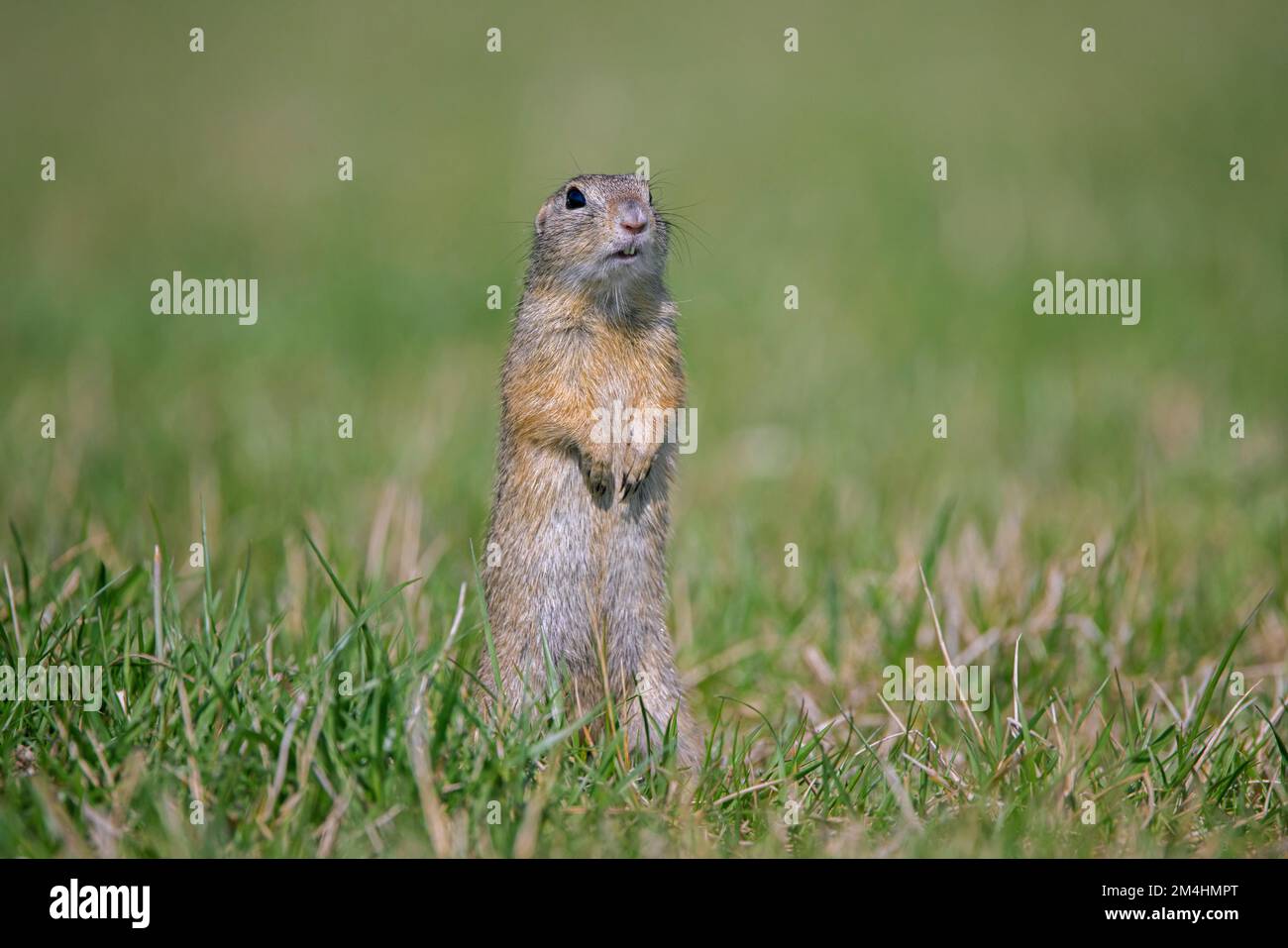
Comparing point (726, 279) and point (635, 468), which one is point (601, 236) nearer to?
point (635, 468)

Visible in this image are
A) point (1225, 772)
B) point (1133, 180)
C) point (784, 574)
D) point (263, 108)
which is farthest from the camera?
point (263, 108)

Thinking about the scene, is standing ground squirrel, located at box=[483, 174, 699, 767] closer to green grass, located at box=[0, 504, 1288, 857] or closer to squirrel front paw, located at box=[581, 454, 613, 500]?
squirrel front paw, located at box=[581, 454, 613, 500]

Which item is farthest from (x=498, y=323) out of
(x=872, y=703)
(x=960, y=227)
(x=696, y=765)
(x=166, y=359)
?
(x=696, y=765)

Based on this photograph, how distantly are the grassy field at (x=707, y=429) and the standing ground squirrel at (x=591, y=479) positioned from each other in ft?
1.21

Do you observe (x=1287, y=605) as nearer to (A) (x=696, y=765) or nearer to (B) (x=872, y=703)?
(B) (x=872, y=703)

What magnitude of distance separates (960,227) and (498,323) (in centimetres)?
504

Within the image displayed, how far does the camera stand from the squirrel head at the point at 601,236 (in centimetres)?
526

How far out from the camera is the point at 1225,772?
479cm

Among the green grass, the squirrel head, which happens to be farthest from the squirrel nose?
the green grass

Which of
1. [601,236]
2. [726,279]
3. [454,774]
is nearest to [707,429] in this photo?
[726,279]

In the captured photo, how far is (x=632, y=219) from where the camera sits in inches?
206

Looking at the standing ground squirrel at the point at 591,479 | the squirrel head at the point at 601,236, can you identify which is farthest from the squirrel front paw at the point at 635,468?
the squirrel head at the point at 601,236

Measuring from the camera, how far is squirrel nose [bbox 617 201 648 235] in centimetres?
523

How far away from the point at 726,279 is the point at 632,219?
7681mm
